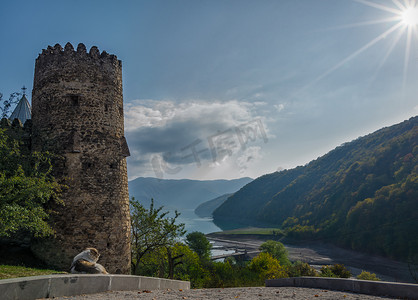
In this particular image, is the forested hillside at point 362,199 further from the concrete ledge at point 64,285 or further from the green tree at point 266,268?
the concrete ledge at point 64,285

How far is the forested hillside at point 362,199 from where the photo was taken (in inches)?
2921

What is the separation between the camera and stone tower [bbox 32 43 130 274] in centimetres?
1169

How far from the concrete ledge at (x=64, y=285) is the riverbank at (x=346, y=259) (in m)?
55.2

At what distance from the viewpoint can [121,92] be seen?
1396 centimetres

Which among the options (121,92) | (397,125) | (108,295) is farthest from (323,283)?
(397,125)

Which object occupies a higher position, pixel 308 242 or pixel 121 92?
pixel 121 92

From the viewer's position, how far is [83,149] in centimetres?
1220

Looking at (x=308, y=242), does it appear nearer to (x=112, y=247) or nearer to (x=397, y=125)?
(x=397, y=125)

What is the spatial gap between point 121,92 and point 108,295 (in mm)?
9675

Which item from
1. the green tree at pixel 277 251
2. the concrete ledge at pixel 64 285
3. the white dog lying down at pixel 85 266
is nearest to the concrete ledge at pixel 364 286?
the concrete ledge at pixel 64 285

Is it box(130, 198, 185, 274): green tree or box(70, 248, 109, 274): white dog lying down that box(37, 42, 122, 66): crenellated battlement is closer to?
box(70, 248, 109, 274): white dog lying down

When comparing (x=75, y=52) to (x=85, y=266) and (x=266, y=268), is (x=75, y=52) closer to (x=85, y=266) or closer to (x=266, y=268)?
(x=85, y=266)

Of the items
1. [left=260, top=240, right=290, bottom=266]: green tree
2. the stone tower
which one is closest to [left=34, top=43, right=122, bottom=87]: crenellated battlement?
the stone tower

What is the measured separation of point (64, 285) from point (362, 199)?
4099 inches
